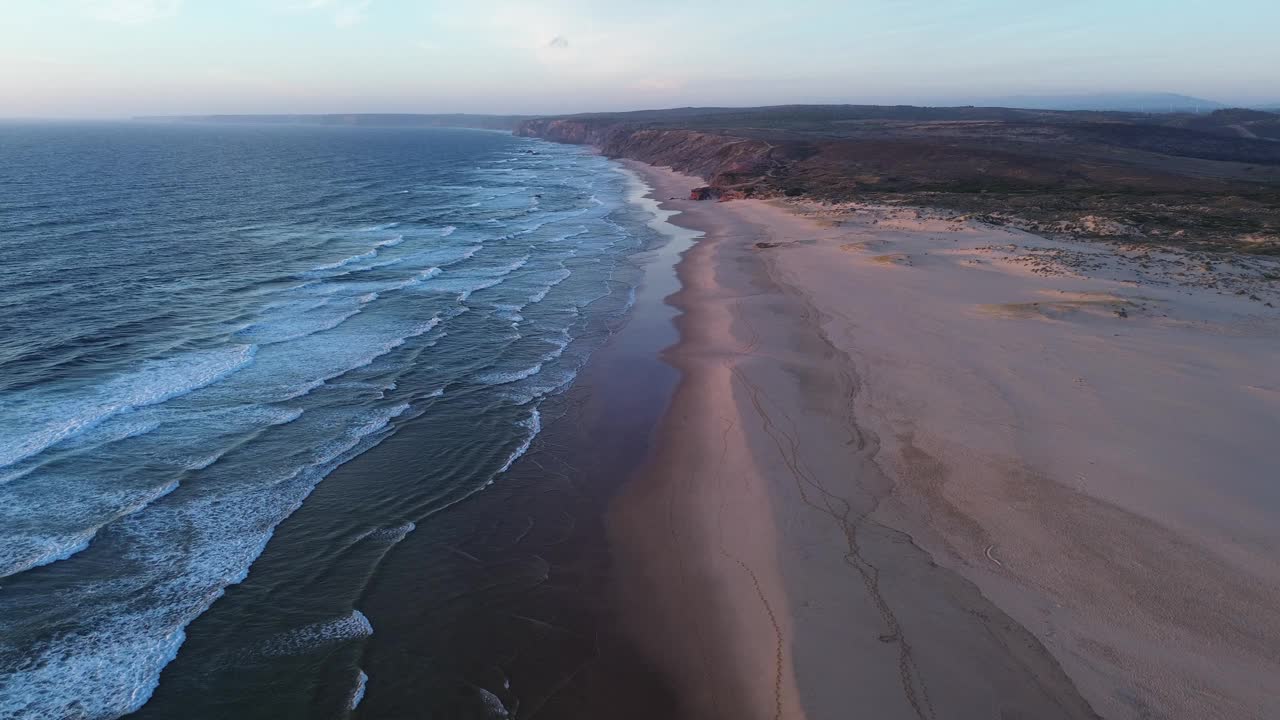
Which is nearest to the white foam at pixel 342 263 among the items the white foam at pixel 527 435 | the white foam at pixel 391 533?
the white foam at pixel 527 435

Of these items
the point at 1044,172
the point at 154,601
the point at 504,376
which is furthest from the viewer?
the point at 1044,172

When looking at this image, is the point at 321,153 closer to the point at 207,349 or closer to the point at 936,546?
the point at 207,349

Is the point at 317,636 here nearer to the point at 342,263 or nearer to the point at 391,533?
the point at 391,533

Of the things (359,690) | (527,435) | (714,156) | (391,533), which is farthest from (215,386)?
(714,156)

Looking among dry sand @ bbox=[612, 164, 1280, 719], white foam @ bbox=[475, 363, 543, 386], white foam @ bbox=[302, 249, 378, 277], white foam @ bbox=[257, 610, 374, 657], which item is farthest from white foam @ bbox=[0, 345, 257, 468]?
dry sand @ bbox=[612, 164, 1280, 719]

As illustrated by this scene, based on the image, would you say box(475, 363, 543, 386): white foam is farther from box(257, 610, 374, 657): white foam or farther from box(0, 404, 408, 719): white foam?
box(257, 610, 374, 657): white foam

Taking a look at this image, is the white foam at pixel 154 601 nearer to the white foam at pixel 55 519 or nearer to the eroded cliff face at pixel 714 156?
the white foam at pixel 55 519
